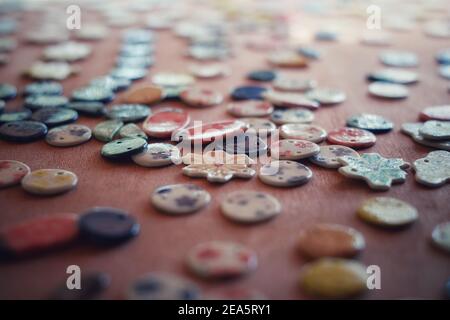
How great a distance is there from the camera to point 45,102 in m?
1.09

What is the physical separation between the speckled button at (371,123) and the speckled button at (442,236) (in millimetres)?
342

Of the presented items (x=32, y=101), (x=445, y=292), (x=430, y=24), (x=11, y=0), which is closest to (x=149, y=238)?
(x=445, y=292)

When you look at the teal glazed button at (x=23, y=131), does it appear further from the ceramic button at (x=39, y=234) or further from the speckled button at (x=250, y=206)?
the speckled button at (x=250, y=206)

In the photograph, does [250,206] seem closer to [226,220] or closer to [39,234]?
[226,220]

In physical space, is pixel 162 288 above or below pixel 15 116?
below

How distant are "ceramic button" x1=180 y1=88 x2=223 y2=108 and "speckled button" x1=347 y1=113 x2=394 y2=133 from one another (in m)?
0.31

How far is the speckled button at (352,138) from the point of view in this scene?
92cm

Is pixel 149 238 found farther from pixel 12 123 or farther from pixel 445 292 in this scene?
pixel 12 123

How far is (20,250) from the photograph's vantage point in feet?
2.00

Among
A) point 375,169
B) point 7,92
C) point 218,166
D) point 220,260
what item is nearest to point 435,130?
point 375,169

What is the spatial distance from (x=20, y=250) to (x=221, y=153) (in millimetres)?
382

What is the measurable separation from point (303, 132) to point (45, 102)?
582 millimetres

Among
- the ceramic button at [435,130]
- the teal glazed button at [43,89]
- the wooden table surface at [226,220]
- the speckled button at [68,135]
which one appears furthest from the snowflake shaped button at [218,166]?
the teal glazed button at [43,89]

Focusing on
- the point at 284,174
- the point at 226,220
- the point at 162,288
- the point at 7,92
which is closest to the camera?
the point at 162,288
